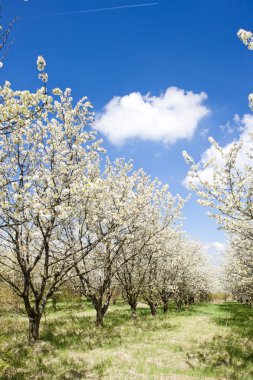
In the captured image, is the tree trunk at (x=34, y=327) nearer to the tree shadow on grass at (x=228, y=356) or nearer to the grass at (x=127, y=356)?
the grass at (x=127, y=356)

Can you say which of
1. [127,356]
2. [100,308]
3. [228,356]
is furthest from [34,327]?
[228,356]

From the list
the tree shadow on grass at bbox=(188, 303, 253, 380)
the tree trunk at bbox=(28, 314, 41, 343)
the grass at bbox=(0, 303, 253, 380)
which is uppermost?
the tree trunk at bbox=(28, 314, 41, 343)

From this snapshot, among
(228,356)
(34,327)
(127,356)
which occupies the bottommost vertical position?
(228,356)

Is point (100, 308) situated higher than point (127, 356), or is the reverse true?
point (100, 308)

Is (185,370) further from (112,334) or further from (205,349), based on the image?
(112,334)

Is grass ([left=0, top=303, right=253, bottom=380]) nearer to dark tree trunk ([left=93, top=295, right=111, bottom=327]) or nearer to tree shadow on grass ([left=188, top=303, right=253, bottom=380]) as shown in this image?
tree shadow on grass ([left=188, top=303, right=253, bottom=380])

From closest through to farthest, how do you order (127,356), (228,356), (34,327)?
(127,356), (228,356), (34,327)

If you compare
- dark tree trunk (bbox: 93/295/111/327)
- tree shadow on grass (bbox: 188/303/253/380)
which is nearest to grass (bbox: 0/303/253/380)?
tree shadow on grass (bbox: 188/303/253/380)

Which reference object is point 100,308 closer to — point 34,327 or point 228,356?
point 34,327

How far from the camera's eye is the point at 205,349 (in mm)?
13586

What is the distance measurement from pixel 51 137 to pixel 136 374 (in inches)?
362

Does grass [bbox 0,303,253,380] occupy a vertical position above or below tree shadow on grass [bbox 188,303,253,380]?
above

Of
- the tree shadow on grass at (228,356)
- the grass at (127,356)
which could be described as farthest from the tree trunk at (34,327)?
the tree shadow on grass at (228,356)

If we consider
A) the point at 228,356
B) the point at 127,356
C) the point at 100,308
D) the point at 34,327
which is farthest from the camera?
the point at 100,308
